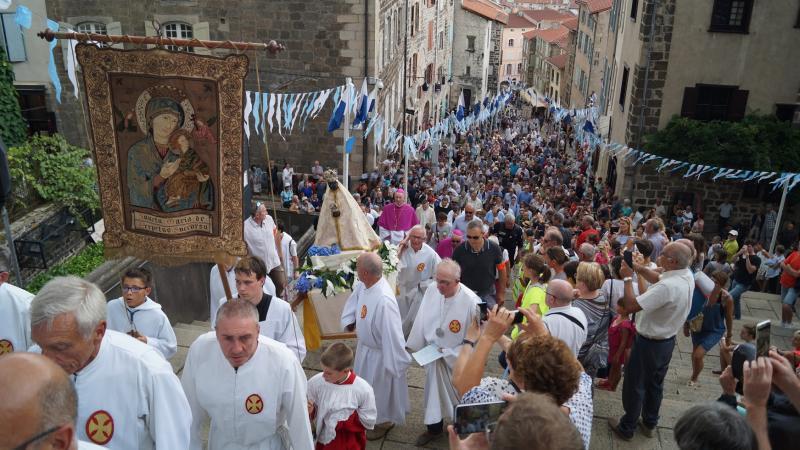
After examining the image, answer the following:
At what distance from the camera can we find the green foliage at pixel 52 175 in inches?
501

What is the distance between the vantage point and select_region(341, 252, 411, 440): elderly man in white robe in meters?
5.68

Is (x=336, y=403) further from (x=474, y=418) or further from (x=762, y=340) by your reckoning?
(x=762, y=340)

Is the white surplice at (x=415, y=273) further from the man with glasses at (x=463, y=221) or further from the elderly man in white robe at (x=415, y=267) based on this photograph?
the man with glasses at (x=463, y=221)

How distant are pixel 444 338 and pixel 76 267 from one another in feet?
29.9

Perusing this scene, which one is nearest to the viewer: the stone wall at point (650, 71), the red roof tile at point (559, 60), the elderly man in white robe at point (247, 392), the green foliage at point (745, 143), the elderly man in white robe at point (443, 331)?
the elderly man in white robe at point (247, 392)

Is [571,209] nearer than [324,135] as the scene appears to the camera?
Yes

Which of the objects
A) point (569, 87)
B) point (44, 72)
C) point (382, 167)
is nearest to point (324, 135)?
point (382, 167)

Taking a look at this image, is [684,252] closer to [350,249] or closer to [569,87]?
[350,249]

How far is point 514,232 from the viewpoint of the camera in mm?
11305

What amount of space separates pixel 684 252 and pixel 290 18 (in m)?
16.5

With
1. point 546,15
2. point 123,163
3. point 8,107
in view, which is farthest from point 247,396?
point 546,15

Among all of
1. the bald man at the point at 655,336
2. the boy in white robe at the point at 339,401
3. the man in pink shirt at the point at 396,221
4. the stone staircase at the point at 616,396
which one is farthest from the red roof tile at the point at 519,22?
the boy in white robe at the point at 339,401

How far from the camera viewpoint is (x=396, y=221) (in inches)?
395

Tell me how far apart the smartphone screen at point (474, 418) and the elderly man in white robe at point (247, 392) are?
1.36 m
